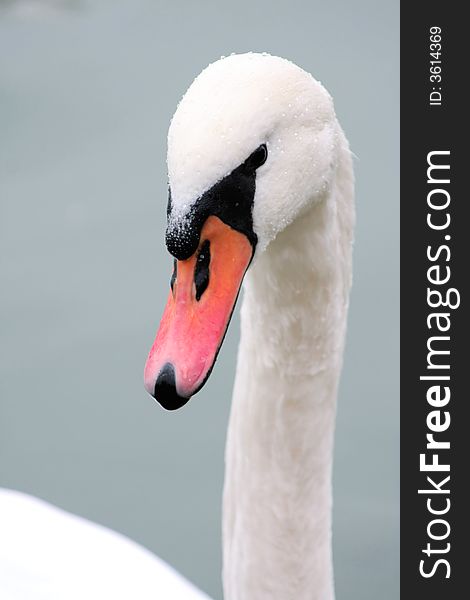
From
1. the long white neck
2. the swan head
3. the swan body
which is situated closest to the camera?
the swan head

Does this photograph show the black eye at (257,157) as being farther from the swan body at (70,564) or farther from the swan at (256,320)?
the swan body at (70,564)

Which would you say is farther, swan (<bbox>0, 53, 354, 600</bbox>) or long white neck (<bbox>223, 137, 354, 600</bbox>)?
long white neck (<bbox>223, 137, 354, 600</bbox>)

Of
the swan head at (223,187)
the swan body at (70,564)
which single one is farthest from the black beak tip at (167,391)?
the swan body at (70,564)

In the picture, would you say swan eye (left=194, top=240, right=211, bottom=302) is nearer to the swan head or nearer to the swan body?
the swan head

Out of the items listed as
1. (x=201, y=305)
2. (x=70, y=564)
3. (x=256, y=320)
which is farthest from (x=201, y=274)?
(x=70, y=564)

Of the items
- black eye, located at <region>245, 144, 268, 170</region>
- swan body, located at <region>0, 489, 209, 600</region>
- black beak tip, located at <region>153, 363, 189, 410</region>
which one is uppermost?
black eye, located at <region>245, 144, 268, 170</region>

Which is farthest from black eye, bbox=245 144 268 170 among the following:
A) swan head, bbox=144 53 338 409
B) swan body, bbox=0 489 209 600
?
swan body, bbox=0 489 209 600

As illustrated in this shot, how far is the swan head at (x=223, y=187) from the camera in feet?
3.78

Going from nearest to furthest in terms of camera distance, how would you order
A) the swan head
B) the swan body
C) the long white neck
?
the swan head < the long white neck < the swan body

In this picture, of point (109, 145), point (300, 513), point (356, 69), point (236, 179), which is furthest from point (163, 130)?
point (236, 179)

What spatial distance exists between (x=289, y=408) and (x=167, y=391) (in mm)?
380

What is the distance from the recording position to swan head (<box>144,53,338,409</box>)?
1.15 metres

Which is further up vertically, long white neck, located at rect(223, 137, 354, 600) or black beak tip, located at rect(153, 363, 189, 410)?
long white neck, located at rect(223, 137, 354, 600)

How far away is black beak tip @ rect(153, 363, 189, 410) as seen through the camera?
115 centimetres
